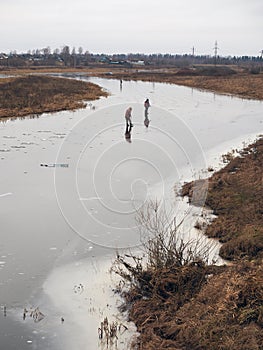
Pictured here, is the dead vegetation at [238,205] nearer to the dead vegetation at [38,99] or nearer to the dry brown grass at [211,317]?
the dry brown grass at [211,317]

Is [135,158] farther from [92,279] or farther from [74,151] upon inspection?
[92,279]

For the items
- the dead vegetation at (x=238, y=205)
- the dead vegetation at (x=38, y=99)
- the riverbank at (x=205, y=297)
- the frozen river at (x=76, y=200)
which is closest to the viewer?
the riverbank at (x=205, y=297)

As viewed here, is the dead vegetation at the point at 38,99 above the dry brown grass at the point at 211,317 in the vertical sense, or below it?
above

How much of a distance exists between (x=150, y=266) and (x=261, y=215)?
12.7 ft

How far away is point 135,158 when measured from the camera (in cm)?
1625

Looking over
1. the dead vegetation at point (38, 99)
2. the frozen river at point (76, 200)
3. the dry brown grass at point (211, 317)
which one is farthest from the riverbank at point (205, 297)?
the dead vegetation at point (38, 99)

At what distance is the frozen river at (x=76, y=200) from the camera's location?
6625 mm

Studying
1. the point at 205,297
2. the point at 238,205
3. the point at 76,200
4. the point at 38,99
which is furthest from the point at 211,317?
the point at 38,99

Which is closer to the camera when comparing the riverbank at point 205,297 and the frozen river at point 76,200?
the riverbank at point 205,297

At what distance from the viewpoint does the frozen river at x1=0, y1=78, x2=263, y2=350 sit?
6.62m

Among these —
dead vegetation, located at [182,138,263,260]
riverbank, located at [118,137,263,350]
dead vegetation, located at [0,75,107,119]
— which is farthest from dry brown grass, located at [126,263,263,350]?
dead vegetation, located at [0,75,107,119]

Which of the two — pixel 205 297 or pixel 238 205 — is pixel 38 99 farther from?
pixel 205 297

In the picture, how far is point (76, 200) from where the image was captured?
11484mm

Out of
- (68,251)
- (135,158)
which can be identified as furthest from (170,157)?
(68,251)
